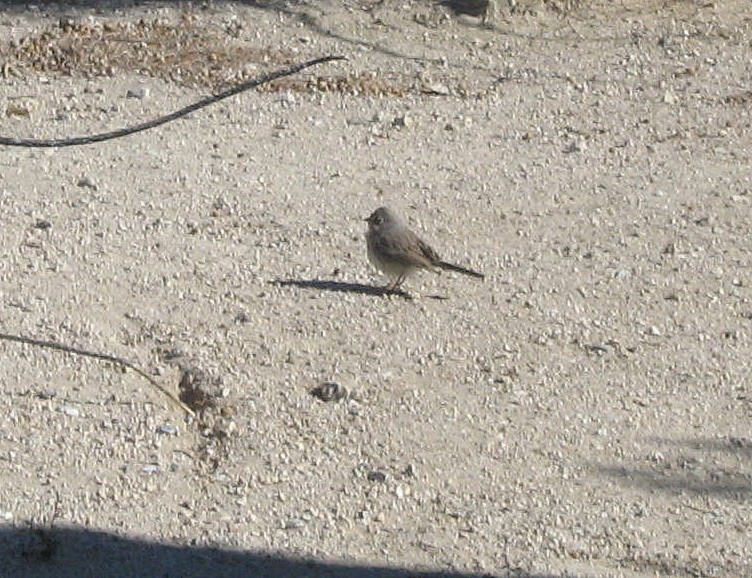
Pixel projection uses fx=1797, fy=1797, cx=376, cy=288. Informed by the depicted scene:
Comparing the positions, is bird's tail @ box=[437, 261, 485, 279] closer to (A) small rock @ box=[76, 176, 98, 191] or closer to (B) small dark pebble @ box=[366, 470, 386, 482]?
(B) small dark pebble @ box=[366, 470, 386, 482]

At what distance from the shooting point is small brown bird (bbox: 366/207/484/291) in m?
8.48

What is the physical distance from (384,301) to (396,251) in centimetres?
26

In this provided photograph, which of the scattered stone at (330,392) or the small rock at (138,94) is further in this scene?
the small rock at (138,94)

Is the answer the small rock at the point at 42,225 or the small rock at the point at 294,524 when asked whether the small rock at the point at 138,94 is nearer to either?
the small rock at the point at 42,225

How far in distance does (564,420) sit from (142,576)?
2.09 metres

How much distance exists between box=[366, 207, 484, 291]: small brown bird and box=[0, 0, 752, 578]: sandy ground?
0.17 metres

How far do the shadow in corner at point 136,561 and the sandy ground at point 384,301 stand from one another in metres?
0.01

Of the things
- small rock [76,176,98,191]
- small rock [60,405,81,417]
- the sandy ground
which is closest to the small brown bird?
the sandy ground

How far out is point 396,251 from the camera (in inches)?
334

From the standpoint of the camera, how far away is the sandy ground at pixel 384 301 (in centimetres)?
684

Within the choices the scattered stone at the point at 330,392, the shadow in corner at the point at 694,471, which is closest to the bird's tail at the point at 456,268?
the scattered stone at the point at 330,392

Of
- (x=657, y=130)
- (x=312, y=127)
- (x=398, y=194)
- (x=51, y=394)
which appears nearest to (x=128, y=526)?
(x=51, y=394)

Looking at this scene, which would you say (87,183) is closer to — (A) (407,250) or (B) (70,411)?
(A) (407,250)

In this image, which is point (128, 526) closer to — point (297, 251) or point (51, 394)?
point (51, 394)
